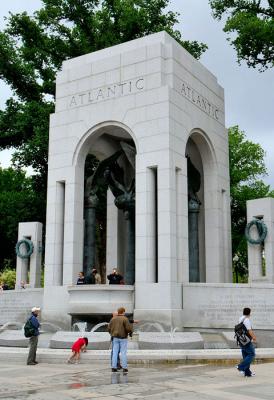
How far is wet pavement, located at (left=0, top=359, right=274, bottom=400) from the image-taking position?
31.3ft

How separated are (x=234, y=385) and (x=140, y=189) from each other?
38.9 feet

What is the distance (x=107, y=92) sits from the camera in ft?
76.8

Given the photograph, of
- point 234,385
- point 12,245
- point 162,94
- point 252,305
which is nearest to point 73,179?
point 162,94

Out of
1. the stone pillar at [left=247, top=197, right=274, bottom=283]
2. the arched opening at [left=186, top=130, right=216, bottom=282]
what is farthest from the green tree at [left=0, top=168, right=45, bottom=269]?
the stone pillar at [left=247, top=197, right=274, bottom=283]

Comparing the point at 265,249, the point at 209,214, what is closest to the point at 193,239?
the point at 209,214

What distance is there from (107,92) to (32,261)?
1083cm

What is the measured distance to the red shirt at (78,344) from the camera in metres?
14.4

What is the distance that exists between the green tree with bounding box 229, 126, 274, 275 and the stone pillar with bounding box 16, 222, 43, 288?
46.9 feet

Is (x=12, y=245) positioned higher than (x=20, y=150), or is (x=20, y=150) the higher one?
(x=20, y=150)

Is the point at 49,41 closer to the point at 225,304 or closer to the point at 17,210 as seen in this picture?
the point at 17,210

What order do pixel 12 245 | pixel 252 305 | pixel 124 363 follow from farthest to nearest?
pixel 12 245, pixel 252 305, pixel 124 363

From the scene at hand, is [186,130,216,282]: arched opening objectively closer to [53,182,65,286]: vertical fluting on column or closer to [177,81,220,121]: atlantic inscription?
[177,81,220,121]: atlantic inscription

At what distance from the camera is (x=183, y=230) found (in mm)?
21406

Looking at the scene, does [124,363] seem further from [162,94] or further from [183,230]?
[162,94]
